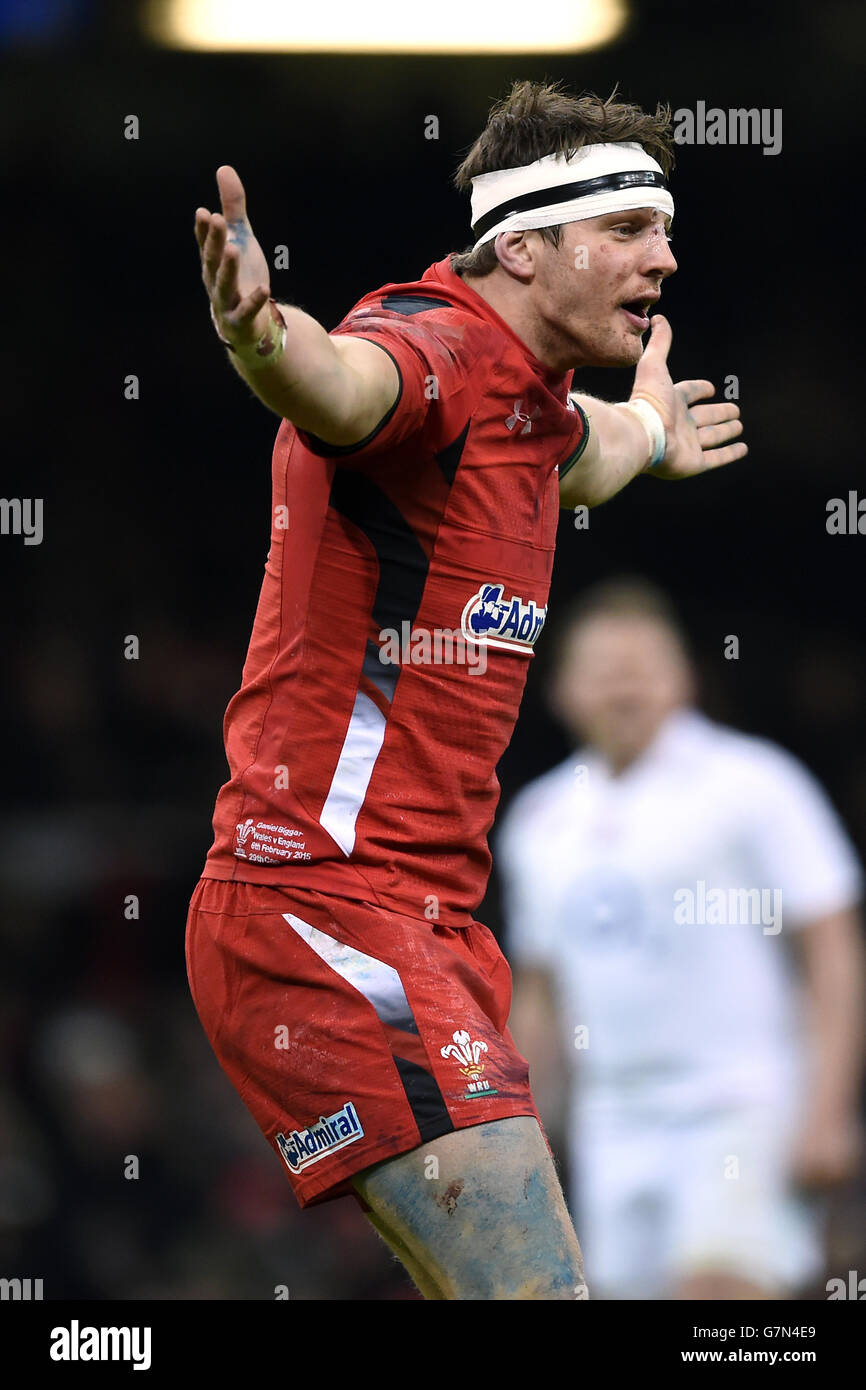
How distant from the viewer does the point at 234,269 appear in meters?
2.56

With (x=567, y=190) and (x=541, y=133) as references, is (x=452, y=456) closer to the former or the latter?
(x=567, y=190)

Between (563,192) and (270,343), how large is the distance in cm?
107

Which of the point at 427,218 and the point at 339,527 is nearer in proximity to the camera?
the point at 339,527

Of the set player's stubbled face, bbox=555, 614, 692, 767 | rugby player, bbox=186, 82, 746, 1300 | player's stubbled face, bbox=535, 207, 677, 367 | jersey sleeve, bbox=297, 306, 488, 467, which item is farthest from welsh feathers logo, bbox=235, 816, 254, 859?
player's stubbled face, bbox=555, 614, 692, 767

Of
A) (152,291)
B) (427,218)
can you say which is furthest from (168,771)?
(427,218)

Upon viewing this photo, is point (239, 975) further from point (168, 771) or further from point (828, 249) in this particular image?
point (828, 249)

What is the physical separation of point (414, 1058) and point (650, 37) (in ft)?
19.4

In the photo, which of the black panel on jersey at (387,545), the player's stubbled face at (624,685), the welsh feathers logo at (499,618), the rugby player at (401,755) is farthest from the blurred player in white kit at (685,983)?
the black panel on jersey at (387,545)

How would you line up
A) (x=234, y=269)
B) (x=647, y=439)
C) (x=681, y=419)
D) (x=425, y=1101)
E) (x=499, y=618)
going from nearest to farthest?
(x=234, y=269)
(x=425, y=1101)
(x=499, y=618)
(x=647, y=439)
(x=681, y=419)

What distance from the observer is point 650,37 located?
764 centimetres

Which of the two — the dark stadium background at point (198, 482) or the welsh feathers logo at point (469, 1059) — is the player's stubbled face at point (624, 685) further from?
the welsh feathers logo at point (469, 1059)

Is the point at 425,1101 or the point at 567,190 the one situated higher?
the point at 567,190

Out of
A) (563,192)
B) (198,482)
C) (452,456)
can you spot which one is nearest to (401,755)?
(452,456)

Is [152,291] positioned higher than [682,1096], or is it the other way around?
[152,291]
